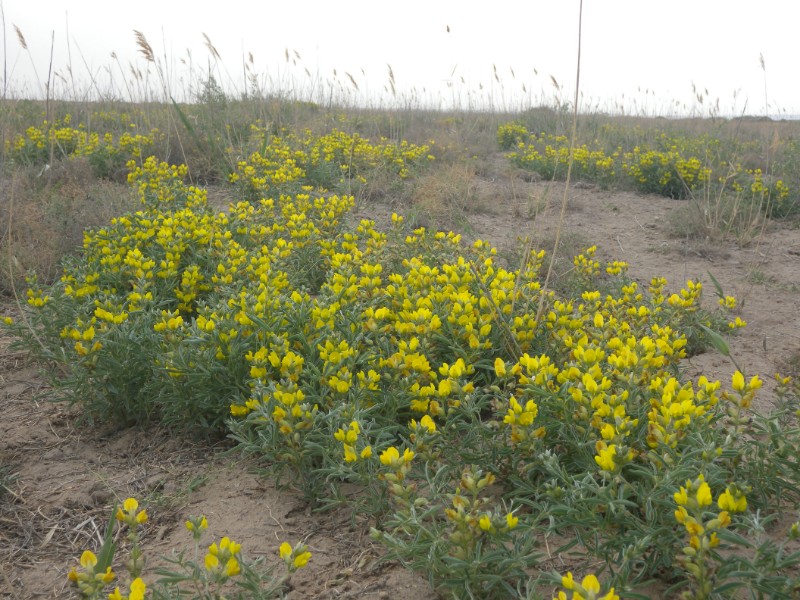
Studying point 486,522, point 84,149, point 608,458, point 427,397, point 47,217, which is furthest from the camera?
point 84,149

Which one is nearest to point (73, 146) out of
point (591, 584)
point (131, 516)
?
point (131, 516)

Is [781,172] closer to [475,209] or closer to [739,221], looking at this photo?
[739,221]

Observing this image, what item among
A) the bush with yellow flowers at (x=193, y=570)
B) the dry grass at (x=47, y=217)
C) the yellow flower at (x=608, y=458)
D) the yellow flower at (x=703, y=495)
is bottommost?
the bush with yellow flowers at (x=193, y=570)

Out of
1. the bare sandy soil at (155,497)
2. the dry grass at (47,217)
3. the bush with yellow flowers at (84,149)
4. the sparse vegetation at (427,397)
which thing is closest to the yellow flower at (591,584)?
the sparse vegetation at (427,397)

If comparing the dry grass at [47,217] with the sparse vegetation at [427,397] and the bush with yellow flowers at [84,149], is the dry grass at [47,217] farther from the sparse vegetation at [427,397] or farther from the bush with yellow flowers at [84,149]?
the bush with yellow flowers at [84,149]

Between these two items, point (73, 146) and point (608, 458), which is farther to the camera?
point (73, 146)

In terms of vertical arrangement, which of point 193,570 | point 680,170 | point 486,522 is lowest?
point 193,570

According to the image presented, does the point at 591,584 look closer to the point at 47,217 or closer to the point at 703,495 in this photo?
the point at 703,495

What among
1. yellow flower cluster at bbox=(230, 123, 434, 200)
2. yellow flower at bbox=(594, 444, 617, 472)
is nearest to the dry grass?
yellow flower cluster at bbox=(230, 123, 434, 200)

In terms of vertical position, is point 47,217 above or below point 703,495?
above

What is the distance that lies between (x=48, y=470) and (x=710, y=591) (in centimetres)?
236

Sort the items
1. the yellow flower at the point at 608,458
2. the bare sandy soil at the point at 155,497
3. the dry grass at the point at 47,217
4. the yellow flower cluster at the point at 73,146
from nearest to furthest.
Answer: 1. the yellow flower at the point at 608,458
2. the bare sandy soil at the point at 155,497
3. the dry grass at the point at 47,217
4. the yellow flower cluster at the point at 73,146

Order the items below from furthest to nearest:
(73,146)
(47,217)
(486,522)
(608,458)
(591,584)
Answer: (73,146), (47,217), (608,458), (486,522), (591,584)

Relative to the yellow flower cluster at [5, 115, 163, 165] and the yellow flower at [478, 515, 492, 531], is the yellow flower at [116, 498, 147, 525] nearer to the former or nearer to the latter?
the yellow flower at [478, 515, 492, 531]
